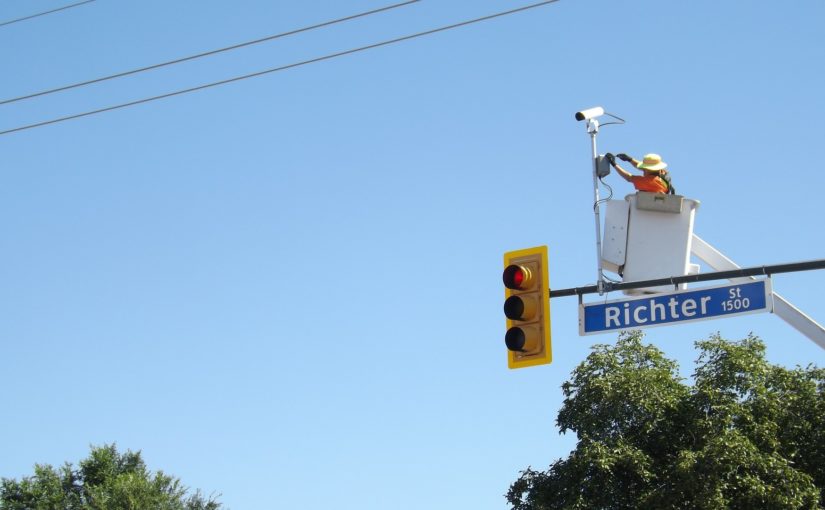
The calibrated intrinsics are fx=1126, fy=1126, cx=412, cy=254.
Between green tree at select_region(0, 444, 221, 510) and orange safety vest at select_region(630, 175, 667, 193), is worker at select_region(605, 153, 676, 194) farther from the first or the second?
green tree at select_region(0, 444, 221, 510)

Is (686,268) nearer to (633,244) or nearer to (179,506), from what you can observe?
(633,244)

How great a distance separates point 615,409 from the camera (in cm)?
2978

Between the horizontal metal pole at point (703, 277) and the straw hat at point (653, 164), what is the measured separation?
1471 millimetres

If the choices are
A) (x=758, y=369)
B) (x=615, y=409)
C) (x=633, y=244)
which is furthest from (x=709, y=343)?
(x=633, y=244)

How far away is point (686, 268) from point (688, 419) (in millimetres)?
17658

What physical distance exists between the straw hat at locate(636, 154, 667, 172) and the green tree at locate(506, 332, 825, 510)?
1596 cm

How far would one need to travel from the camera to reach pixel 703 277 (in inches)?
479

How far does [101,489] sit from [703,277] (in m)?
40.5

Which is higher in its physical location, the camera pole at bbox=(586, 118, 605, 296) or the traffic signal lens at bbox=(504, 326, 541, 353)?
the camera pole at bbox=(586, 118, 605, 296)

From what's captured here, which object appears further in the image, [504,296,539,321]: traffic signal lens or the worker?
the worker

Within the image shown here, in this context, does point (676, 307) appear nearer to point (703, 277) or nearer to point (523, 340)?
point (703, 277)

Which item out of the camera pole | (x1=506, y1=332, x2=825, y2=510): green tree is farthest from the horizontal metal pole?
(x1=506, y1=332, x2=825, y2=510): green tree

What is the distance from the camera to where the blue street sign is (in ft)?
39.4

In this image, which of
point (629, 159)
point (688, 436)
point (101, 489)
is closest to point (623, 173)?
point (629, 159)
